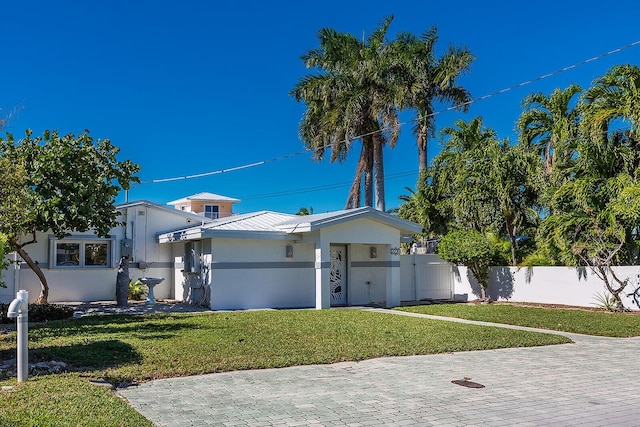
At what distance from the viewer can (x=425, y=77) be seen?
1008 inches

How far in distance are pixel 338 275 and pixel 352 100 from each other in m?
8.83

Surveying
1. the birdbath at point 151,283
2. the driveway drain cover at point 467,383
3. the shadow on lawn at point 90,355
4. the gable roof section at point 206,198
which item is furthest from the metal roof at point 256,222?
the gable roof section at point 206,198

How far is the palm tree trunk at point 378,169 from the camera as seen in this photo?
85.1 feet

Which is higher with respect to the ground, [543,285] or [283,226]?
[283,226]

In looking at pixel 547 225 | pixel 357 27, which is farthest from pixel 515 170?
pixel 357 27

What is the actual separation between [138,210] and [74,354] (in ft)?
44.9

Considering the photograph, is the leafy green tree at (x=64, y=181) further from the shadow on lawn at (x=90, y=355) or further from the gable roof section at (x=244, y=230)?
the shadow on lawn at (x=90, y=355)

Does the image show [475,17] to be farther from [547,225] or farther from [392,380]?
[392,380]

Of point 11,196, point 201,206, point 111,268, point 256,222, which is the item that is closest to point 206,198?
point 201,206

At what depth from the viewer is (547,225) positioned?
18.5 metres

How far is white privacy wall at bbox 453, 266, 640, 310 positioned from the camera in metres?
17.8

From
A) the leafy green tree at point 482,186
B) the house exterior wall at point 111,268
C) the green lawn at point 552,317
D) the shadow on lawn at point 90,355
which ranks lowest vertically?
the green lawn at point 552,317

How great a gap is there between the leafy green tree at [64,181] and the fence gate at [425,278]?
1115 cm

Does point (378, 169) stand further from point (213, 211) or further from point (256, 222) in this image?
point (213, 211)
